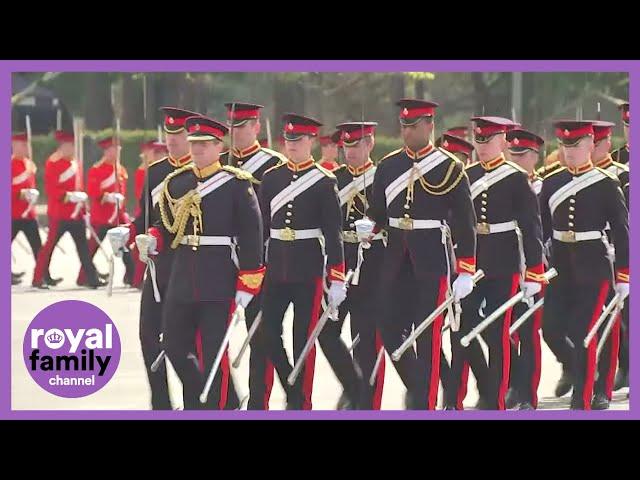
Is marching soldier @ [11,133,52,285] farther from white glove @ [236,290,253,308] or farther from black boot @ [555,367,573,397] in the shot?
black boot @ [555,367,573,397]

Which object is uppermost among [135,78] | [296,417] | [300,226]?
[135,78]

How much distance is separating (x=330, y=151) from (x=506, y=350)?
1.44 m

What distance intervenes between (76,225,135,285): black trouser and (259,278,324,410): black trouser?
722 mm

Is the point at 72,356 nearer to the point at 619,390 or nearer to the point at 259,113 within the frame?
the point at 259,113

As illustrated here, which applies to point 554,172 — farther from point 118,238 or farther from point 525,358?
point 118,238

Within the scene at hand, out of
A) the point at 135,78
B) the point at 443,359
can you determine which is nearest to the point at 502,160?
the point at 443,359

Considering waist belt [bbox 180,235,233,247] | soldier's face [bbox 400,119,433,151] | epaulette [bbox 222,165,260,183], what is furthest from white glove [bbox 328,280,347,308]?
soldier's face [bbox 400,119,433,151]

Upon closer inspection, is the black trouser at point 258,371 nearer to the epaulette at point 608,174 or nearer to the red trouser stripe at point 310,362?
the red trouser stripe at point 310,362

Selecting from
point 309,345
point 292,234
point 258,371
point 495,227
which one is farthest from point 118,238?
point 495,227

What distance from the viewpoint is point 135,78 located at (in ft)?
36.2

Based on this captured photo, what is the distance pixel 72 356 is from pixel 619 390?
9.65 ft

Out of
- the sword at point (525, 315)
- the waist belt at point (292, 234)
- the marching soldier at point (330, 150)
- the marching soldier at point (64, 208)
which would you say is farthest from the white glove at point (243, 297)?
the sword at point (525, 315)

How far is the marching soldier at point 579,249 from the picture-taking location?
11.4 metres
